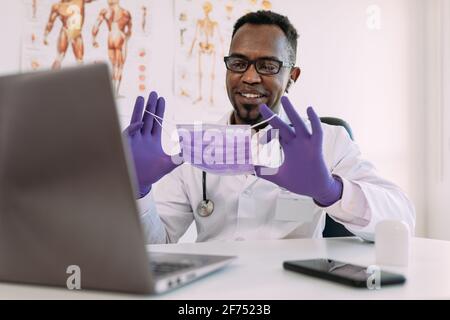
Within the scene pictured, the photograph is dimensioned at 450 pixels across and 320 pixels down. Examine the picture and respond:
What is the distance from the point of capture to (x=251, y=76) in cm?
159

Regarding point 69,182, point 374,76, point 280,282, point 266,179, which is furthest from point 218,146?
point 374,76

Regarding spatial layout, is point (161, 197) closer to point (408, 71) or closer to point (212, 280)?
point (212, 280)

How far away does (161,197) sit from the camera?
1614mm

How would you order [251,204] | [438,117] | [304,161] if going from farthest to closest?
[438,117]
[251,204]
[304,161]

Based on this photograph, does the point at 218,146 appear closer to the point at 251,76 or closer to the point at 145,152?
the point at 145,152

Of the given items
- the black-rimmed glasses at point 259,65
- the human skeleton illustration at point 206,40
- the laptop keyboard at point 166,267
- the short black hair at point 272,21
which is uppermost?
the human skeleton illustration at point 206,40

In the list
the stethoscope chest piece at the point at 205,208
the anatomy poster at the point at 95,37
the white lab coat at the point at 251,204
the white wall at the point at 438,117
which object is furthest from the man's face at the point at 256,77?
the white wall at the point at 438,117

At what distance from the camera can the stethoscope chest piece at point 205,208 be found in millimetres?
1490

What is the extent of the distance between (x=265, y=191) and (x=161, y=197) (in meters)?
0.36

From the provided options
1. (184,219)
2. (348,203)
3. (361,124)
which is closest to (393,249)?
(348,203)

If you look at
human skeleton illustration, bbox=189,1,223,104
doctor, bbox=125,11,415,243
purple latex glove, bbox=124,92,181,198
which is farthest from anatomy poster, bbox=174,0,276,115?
purple latex glove, bbox=124,92,181,198

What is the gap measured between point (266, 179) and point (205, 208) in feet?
1.21

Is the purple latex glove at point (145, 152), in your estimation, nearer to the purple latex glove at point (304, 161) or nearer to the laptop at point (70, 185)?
the purple latex glove at point (304, 161)

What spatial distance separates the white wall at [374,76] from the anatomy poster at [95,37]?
0.87 m
